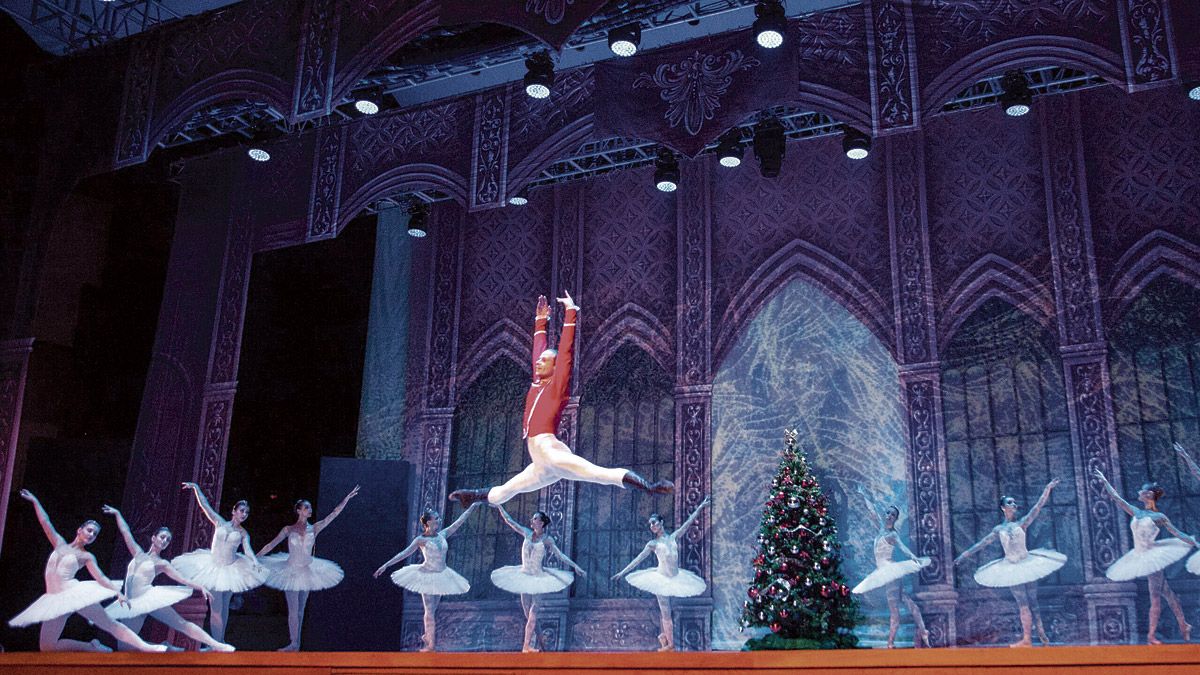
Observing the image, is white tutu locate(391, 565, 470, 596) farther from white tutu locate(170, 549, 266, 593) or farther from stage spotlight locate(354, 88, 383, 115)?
stage spotlight locate(354, 88, 383, 115)

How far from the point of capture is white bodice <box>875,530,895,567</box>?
8781mm

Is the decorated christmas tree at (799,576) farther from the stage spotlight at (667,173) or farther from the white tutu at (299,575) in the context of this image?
the white tutu at (299,575)

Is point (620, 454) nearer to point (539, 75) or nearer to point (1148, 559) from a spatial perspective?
point (539, 75)

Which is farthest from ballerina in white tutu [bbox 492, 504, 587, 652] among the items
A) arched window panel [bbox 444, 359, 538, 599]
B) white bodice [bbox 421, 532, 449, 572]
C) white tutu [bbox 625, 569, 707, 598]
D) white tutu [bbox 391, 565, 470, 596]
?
arched window panel [bbox 444, 359, 538, 599]

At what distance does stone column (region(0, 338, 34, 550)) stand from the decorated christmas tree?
7165 mm

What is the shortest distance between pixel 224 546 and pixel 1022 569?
264 inches

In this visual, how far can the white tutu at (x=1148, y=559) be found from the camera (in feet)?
24.7

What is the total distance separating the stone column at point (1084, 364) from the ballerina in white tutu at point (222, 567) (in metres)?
7.15

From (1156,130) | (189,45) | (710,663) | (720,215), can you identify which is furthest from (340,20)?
(1156,130)

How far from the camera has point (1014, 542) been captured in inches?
324

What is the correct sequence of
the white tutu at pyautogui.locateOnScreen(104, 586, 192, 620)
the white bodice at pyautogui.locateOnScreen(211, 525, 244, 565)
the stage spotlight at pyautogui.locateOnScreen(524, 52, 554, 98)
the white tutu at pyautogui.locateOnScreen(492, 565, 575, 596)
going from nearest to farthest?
the white tutu at pyautogui.locateOnScreen(104, 586, 192, 620) → the stage spotlight at pyautogui.locateOnScreen(524, 52, 554, 98) → the white bodice at pyautogui.locateOnScreen(211, 525, 244, 565) → the white tutu at pyautogui.locateOnScreen(492, 565, 575, 596)

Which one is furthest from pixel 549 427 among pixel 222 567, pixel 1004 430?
pixel 1004 430

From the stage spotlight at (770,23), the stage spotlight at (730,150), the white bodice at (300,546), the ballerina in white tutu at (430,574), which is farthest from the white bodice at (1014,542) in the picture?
the white bodice at (300,546)

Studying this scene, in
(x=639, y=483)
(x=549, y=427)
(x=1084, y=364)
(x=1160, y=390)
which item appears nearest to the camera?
(x=639, y=483)
